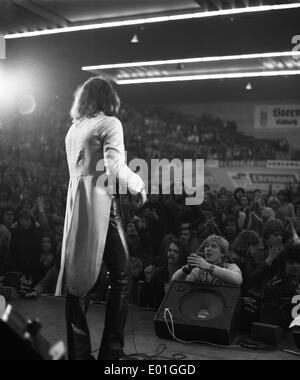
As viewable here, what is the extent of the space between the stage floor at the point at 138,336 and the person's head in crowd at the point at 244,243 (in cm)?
82

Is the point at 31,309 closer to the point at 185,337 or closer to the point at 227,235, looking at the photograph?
the point at 185,337

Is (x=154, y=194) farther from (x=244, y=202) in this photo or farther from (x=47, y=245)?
(x=47, y=245)

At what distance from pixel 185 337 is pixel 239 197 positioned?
12.8ft

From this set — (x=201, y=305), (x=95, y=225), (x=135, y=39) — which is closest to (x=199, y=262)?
(x=201, y=305)

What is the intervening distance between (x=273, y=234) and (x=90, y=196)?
2.28m

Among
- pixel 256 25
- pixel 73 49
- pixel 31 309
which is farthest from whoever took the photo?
pixel 73 49

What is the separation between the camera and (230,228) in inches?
182

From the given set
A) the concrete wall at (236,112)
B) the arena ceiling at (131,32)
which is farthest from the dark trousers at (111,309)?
the concrete wall at (236,112)

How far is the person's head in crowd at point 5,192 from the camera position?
6117 mm

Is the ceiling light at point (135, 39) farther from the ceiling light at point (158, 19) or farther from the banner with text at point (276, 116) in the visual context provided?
the banner with text at point (276, 116)

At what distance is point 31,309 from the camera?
11.6 ft

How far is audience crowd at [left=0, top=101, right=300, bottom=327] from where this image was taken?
3025 mm

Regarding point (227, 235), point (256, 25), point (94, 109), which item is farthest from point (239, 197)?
point (94, 109)

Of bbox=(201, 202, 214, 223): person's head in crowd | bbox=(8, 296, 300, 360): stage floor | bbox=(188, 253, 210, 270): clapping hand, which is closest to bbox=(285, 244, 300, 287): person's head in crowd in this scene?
bbox=(8, 296, 300, 360): stage floor
